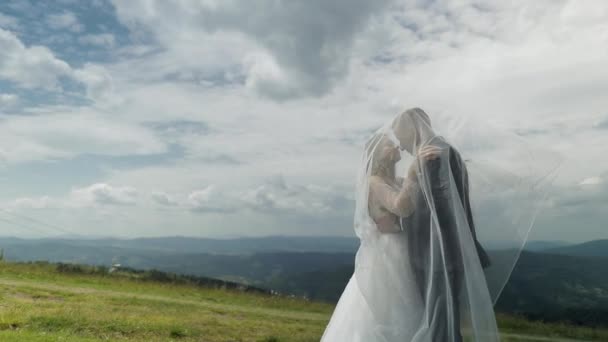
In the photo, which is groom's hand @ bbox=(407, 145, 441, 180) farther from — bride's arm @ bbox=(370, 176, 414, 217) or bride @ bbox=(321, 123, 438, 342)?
bride's arm @ bbox=(370, 176, 414, 217)

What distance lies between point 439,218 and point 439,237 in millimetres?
218

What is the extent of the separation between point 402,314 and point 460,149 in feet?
6.46

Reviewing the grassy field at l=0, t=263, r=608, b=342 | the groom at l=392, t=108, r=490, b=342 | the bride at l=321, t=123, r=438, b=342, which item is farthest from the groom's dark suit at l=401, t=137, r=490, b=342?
the grassy field at l=0, t=263, r=608, b=342

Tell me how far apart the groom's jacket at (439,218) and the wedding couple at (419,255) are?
10 millimetres

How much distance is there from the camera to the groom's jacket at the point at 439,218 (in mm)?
5371

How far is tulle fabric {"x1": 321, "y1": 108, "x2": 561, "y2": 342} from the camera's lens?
534cm

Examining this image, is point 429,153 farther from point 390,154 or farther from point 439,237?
point 439,237

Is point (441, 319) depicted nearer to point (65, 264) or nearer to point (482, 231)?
point (482, 231)

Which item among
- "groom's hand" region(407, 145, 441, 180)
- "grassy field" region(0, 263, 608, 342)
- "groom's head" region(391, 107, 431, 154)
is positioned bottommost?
"grassy field" region(0, 263, 608, 342)

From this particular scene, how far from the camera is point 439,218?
17.8 feet

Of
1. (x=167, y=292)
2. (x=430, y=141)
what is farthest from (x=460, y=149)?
(x=167, y=292)

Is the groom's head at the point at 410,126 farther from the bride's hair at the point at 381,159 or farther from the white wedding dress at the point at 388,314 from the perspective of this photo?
the white wedding dress at the point at 388,314

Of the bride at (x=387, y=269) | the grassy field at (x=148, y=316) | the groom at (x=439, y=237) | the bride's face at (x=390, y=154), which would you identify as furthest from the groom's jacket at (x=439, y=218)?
the grassy field at (x=148, y=316)

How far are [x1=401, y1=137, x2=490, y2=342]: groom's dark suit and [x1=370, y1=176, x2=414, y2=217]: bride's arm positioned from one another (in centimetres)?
14
